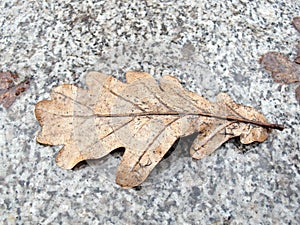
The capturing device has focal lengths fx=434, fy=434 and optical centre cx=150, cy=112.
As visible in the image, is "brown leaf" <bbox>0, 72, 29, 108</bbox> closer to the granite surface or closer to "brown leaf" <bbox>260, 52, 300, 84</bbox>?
the granite surface

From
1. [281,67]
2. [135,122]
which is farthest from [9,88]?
[281,67]

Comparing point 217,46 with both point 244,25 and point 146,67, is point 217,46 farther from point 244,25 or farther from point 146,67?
point 146,67

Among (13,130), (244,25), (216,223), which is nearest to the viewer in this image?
(216,223)

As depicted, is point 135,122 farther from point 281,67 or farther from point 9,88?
point 281,67

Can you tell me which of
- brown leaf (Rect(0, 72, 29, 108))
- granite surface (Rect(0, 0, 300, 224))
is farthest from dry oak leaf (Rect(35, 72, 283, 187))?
brown leaf (Rect(0, 72, 29, 108))

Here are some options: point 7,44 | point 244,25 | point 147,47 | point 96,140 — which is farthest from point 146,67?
point 7,44

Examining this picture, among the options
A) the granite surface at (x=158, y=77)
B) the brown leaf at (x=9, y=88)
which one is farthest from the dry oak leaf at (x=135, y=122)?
the brown leaf at (x=9, y=88)

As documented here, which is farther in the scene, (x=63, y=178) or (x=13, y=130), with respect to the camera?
(x=13, y=130)
